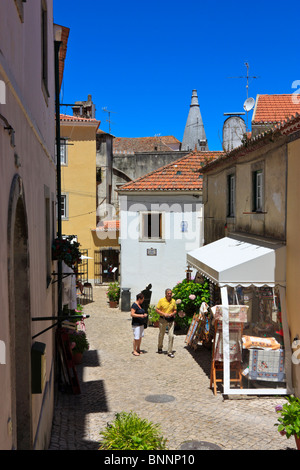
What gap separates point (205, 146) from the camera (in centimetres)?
3928

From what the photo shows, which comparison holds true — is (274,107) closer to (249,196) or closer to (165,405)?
(249,196)

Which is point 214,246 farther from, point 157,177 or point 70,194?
point 70,194

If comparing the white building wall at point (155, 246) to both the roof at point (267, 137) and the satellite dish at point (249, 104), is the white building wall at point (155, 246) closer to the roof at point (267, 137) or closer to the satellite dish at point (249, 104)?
the roof at point (267, 137)

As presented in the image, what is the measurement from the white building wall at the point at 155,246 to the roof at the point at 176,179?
532 millimetres

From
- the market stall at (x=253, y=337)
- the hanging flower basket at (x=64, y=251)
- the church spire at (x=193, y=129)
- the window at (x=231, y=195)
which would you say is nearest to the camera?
the hanging flower basket at (x=64, y=251)

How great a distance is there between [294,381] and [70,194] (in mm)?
22300

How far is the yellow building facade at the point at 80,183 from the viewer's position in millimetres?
29766

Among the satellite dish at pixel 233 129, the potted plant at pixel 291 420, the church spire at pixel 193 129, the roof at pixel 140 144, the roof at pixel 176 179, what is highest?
the church spire at pixel 193 129

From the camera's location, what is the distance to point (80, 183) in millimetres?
30109

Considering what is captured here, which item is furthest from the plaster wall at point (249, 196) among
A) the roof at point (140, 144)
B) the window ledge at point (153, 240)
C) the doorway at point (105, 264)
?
the roof at point (140, 144)

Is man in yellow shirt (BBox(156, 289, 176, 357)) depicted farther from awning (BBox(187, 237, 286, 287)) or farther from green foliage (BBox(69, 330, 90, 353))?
awning (BBox(187, 237, 286, 287))

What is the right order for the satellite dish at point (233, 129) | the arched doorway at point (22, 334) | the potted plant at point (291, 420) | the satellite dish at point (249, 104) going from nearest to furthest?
1. the arched doorway at point (22, 334)
2. the potted plant at point (291, 420)
3. the satellite dish at point (249, 104)
4. the satellite dish at point (233, 129)

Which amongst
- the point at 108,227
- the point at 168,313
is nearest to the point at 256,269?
the point at 168,313

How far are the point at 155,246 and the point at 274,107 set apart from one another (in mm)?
8916
